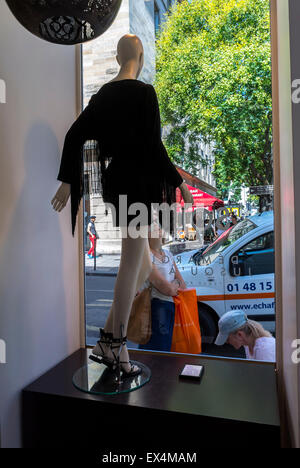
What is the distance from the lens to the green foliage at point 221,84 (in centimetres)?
167

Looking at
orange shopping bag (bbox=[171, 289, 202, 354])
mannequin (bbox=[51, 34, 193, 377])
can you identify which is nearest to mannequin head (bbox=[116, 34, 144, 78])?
mannequin (bbox=[51, 34, 193, 377])

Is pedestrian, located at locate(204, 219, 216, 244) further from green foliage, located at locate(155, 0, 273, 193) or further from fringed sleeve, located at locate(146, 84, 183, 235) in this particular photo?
fringed sleeve, located at locate(146, 84, 183, 235)

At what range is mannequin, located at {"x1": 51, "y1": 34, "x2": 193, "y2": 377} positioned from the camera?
1.43 m

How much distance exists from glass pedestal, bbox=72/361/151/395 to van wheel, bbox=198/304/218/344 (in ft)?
1.25

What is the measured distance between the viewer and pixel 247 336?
170 centimetres

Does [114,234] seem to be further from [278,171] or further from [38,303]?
[278,171]

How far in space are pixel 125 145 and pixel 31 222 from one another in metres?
0.55

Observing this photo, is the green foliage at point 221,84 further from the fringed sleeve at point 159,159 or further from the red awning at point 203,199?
the fringed sleeve at point 159,159

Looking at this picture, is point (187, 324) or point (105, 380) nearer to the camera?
point (105, 380)

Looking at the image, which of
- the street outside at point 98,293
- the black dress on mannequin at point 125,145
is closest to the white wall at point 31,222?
the street outside at point 98,293

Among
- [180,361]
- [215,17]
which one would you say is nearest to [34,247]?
[180,361]

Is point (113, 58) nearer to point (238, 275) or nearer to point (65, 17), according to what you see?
point (65, 17)

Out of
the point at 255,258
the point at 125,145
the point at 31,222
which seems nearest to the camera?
the point at 125,145

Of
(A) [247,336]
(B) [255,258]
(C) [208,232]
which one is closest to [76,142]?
(C) [208,232]
